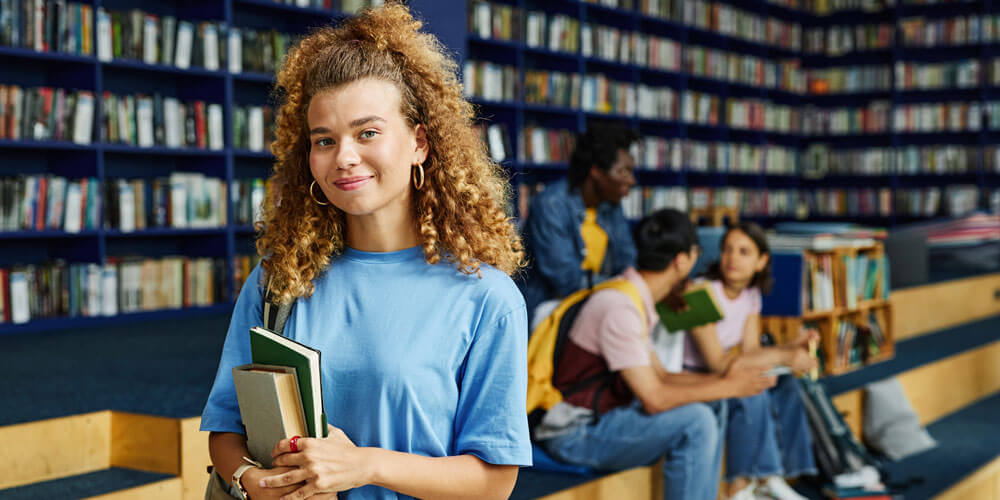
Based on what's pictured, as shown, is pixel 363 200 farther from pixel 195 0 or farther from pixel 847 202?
pixel 847 202

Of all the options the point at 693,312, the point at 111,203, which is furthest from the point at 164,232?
the point at 693,312

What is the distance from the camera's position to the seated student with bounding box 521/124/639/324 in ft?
11.6

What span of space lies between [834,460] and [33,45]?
3424 mm

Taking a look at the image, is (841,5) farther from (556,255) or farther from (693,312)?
(693,312)

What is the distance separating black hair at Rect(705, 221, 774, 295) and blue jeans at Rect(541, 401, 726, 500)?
0.80 meters

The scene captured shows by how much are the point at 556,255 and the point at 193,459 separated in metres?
1.70

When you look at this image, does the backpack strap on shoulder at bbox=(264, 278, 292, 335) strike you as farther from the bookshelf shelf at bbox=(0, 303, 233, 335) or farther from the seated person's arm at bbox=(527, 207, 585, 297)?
the bookshelf shelf at bbox=(0, 303, 233, 335)

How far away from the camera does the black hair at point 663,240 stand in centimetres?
254

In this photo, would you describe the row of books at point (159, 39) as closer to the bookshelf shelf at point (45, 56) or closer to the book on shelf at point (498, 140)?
the bookshelf shelf at point (45, 56)

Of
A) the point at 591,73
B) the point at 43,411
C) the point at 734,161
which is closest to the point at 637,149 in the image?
the point at 591,73

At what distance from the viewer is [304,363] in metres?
0.93

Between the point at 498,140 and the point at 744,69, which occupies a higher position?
the point at 744,69

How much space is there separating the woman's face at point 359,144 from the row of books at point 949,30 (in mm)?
7960

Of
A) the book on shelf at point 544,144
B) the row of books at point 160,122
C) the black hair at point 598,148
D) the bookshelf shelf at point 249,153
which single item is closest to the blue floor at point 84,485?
the black hair at point 598,148
